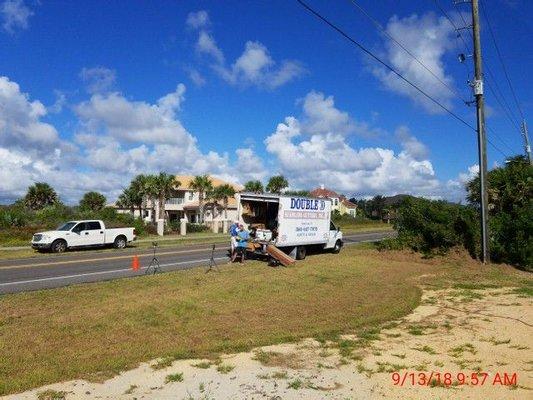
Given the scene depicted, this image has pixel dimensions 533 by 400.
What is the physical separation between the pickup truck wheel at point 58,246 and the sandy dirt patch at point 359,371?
21248 millimetres

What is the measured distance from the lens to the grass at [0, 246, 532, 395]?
7.62 metres

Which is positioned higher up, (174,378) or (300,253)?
(300,253)

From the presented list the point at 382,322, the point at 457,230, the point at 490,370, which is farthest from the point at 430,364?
the point at 457,230

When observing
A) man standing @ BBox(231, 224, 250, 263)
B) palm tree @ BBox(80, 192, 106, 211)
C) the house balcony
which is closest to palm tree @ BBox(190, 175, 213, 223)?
the house balcony

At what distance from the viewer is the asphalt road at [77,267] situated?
1543 centimetres

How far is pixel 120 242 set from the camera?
97.1 feet

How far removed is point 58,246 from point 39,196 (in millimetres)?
34370

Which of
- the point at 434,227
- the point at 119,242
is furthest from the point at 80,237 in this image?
the point at 434,227

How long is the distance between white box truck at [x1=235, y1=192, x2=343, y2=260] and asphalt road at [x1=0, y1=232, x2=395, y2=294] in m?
2.34

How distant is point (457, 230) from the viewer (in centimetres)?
2388

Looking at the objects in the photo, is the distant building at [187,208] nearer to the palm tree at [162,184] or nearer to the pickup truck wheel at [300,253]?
the palm tree at [162,184]

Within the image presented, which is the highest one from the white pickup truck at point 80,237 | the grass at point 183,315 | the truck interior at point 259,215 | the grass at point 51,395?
the truck interior at point 259,215

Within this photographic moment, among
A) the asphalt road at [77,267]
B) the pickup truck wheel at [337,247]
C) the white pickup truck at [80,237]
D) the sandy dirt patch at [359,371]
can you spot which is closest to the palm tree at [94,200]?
the white pickup truck at [80,237]

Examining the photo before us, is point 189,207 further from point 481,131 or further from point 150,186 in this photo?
point 481,131
